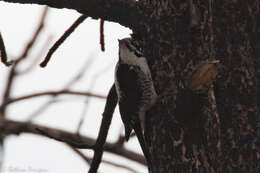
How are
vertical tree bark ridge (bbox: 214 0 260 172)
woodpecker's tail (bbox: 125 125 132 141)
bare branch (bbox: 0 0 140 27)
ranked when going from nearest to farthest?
bare branch (bbox: 0 0 140 27) < vertical tree bark ridge (bbox: 214 0 260 172) < woodpecker's tail (bbox: 125 125 132 141)

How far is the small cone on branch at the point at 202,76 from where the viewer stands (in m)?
2.23

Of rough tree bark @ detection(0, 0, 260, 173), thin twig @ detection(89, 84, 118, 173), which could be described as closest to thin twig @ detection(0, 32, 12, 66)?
rough tree bark @ detection(0, 0, 260, 173)

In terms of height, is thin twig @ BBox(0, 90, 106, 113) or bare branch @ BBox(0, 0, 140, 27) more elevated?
bare branch @ BBox(0, 0, 140, 27)

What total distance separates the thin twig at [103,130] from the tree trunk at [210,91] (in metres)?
0.23

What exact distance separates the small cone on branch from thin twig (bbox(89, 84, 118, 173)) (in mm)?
766

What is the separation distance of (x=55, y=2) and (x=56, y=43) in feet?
1.29

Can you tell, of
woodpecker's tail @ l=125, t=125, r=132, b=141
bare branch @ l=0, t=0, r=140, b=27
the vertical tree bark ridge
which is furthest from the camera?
woodpecker's tail @ l=125, t=125, r=132, b=141

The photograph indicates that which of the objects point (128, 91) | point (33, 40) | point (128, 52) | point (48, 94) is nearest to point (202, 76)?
point (128, 91)

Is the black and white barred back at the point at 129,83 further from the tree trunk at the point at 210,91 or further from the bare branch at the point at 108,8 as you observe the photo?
the bare branch at the point at 108,8

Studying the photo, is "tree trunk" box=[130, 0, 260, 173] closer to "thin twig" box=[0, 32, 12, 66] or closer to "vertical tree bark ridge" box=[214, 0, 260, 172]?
"vertical tree bark ridge" box=[214, 0, 260, 172]

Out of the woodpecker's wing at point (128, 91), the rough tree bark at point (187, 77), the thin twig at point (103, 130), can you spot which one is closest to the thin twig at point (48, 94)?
the woodpecker's wing at point (128, 91)

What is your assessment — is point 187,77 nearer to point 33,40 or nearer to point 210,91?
point 210,91

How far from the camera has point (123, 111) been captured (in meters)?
3.74

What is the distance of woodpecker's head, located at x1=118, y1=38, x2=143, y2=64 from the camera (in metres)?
3.70
